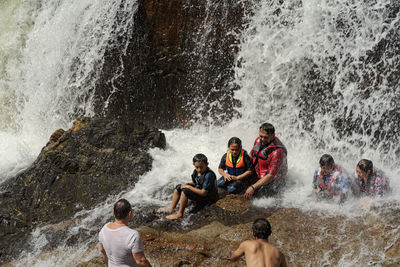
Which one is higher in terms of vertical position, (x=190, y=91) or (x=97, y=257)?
(x=190, y=91)

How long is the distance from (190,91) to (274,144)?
4.44 metres

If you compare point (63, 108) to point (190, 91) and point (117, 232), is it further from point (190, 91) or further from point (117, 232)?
point (117, 232)

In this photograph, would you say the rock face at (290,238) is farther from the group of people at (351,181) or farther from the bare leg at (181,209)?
the group of people at (351,181)

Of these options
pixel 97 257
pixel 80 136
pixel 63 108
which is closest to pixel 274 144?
pixel 97 257

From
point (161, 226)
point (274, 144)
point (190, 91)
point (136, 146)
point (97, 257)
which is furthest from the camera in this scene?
point (190, 91)

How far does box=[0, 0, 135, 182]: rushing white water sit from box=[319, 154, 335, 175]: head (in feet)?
21.4

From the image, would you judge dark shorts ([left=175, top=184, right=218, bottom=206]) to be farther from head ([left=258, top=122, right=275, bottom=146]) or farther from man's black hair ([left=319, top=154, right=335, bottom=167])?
man's black hair ([left=319, top=154, right=335, bottom=167])

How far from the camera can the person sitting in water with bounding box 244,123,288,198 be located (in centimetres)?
595

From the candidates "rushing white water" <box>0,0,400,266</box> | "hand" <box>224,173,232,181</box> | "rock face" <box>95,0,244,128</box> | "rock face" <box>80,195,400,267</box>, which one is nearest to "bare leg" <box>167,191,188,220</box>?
"rock face" <box>80,195,400,267</box>

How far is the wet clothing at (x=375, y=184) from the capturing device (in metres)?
5.56

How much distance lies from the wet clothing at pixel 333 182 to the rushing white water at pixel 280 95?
0.71ft

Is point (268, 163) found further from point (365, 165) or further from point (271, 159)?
point (365, 165)

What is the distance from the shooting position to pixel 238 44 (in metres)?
9.24

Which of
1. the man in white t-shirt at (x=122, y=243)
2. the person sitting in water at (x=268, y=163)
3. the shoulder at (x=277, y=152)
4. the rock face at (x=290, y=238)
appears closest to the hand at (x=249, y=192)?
the person sitting in water at (x=268, y=163)
